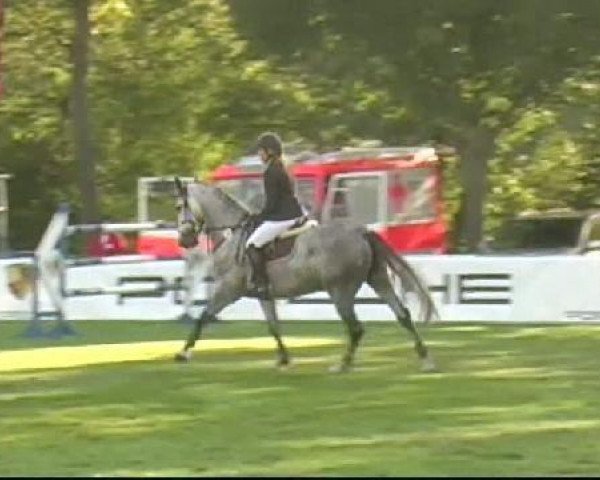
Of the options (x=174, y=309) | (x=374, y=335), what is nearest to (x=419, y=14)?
(x=374, y=335)

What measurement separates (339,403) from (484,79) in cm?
301

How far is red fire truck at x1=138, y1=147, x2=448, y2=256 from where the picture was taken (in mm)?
36781

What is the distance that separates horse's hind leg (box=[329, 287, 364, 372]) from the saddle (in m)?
0.65

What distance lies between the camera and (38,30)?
45656 mm

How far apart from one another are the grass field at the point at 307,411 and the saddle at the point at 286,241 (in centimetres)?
122

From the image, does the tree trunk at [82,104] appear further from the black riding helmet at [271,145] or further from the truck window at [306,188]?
the black riding helmet at [271,145]

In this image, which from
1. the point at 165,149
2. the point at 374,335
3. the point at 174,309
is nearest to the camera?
the point at 374,335

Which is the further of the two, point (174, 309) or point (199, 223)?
point (174, 309)

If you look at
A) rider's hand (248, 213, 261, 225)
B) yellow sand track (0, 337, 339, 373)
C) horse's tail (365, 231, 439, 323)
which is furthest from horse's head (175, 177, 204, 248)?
horse's tail (365, 231, 439, 323)

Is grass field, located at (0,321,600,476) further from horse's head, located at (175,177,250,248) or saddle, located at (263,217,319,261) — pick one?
horse's head, located at (175,177,250,248)

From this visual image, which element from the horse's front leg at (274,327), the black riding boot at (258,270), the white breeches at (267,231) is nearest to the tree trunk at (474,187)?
the horse's front leg at (274,327)

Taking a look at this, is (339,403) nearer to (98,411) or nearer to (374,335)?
(98,411)

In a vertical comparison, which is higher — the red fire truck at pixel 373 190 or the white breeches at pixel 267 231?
the white breeches at pixel 267 231

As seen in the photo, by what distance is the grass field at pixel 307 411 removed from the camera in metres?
12.1
